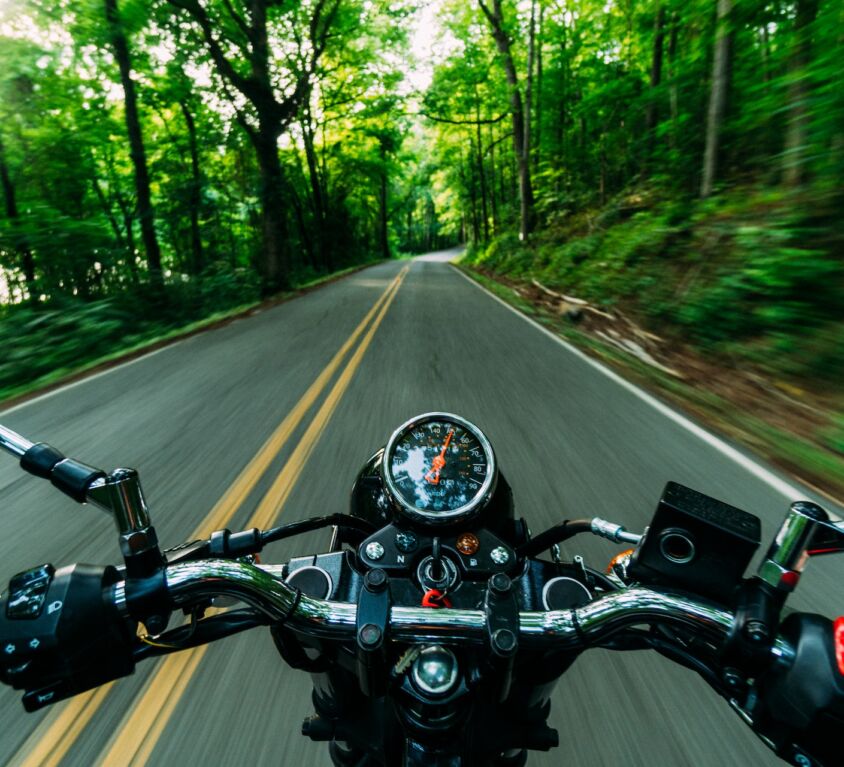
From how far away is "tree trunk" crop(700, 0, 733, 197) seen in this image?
877 centimetres

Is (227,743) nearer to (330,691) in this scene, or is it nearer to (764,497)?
(330,691)

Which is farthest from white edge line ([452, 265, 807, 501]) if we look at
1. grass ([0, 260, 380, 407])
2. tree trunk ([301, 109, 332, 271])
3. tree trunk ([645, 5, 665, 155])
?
tree trunk ([301, 109, 332, 271])

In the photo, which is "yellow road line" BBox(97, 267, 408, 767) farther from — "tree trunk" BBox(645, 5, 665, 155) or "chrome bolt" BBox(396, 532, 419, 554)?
"tree trunk" BBox(645, 5, 665, 155)

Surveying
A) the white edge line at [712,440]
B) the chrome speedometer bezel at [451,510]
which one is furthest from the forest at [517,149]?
the chrome speedometer bezel at [451,510]

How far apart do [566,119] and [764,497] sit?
25.9 m

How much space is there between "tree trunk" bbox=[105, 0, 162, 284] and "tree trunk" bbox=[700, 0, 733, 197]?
42.8 feet

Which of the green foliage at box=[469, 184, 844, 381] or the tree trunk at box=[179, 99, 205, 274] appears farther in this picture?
the tree trunk at box=[179, 99, 205, 274]

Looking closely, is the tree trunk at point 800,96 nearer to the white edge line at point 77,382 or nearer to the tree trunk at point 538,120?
the white edge line at point 77,382

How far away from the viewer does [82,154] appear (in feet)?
49.4

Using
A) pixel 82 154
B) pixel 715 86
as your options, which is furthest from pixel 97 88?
pixel 715 86

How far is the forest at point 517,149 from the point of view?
7055mm

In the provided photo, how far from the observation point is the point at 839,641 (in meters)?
0.71

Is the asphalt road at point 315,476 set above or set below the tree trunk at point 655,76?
below

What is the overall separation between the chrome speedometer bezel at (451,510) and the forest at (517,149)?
177 inches
